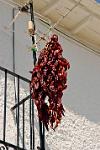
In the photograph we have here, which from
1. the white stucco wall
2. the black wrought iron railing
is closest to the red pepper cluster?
the black wrought iron railing

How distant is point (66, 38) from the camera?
322 inches

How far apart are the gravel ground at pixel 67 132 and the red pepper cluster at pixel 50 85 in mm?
1131

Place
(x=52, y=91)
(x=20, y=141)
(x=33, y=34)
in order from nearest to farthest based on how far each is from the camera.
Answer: (x=52, y=91) < (x=33, y=34) < (x=20, y=141)

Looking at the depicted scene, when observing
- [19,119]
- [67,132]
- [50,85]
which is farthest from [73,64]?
[50,85]

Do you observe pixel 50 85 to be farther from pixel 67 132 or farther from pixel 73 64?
pixel 73 64

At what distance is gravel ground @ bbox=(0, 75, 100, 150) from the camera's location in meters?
6.52

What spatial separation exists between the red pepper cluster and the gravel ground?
1.13 meters

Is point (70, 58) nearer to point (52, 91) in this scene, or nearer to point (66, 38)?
point (66, 38)

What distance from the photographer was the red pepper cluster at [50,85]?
531 cm

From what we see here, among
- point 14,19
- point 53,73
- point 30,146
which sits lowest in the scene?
point 30,146

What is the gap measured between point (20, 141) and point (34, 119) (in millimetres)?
446

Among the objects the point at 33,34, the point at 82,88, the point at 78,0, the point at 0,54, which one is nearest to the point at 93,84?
the point at 82,88

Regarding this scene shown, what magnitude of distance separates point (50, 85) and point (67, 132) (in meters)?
1.92

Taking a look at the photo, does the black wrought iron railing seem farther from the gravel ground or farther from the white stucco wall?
the white stucco wall
